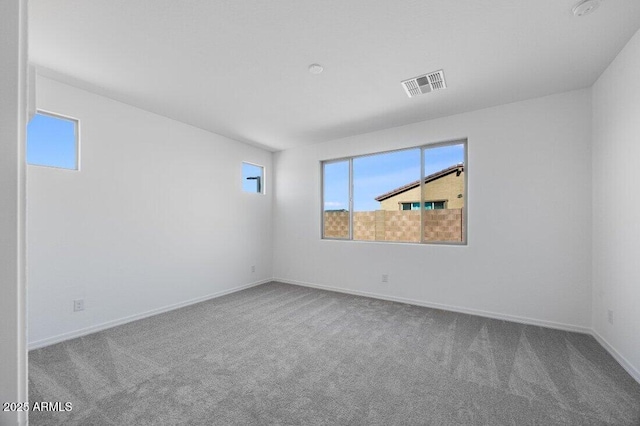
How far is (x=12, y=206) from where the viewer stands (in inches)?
16.1

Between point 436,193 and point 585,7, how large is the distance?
7.92ft

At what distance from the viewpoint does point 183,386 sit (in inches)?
→ 79.7

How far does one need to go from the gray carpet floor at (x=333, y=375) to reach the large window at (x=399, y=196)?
1.35 metres

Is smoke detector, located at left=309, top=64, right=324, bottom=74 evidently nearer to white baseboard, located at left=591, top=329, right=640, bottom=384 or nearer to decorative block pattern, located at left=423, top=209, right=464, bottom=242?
decorative block pattern, located at left=423, top=209, right=464, bottom=242

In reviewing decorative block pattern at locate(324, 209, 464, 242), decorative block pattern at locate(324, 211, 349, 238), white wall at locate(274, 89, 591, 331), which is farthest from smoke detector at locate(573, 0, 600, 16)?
decorative block pattern at locate(324, 211, 349, 238)

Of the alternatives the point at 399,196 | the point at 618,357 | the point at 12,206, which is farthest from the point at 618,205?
the point at 12,206

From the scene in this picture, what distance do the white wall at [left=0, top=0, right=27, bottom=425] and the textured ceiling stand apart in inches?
72.8

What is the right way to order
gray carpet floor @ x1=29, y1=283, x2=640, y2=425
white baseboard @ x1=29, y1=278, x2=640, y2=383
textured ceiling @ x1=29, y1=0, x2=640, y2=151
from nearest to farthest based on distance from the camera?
gray carpet floor @ x1=29, y1=283, x2=640, y2=425, textured ceiling @ x1=29, y1=0, x2=640, y2=151, white baseboard @ x1=29, y1=278, x2=640, y2=383

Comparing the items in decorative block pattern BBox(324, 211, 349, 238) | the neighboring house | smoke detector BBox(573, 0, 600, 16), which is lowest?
decorative block pattern BBox(324, 211, 349, 238)

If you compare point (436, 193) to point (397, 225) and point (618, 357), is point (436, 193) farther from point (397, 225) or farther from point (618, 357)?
point (618, 357)

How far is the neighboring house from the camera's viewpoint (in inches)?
150

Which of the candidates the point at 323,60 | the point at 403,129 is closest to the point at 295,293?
the point at 403,129

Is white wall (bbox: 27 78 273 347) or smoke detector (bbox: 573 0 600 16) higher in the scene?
smoke detector (bbox: 573 0 600 16)

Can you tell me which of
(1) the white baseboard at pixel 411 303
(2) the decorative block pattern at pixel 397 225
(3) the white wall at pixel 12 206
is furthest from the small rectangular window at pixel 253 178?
(3) the white wall at pixel 12 206
